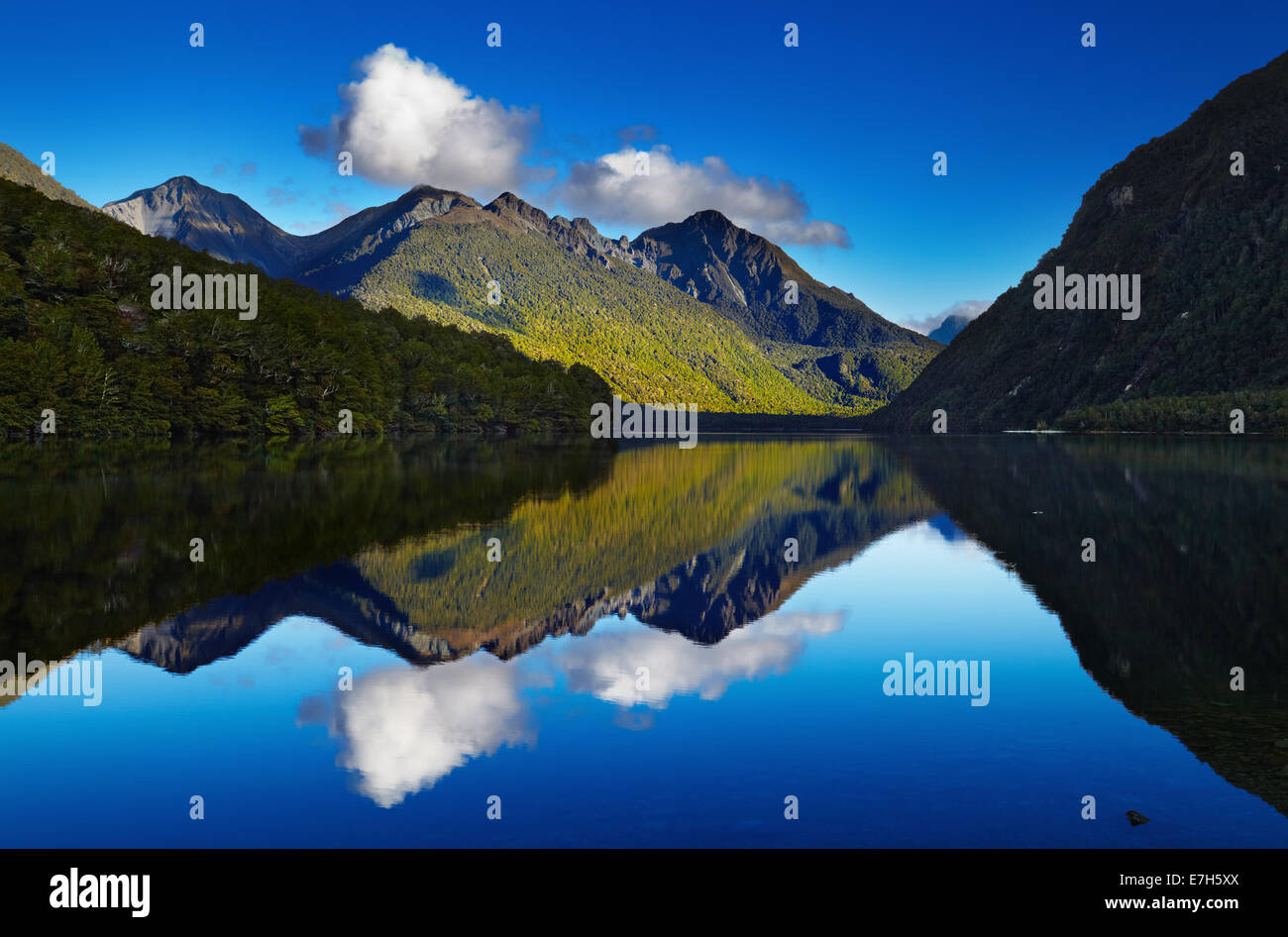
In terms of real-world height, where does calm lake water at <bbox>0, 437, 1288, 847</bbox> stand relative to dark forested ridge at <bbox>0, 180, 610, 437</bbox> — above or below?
below

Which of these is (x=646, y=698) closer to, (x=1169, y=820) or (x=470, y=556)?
(x=1169, y=820)

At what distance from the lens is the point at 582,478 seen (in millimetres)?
56188

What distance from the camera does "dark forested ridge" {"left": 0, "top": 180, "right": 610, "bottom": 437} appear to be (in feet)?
300

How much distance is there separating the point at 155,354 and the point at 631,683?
351 ft

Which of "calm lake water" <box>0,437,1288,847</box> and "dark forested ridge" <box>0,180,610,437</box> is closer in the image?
"calm lake water" <box>0,437,1288,847</box>

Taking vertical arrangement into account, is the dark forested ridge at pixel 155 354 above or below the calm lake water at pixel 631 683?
above

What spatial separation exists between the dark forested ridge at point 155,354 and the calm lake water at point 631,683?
71.4 metres

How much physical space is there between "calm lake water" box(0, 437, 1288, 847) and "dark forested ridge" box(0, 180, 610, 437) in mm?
71439

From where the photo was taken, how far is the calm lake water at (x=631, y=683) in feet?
29.0

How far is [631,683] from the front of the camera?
44.7 feet

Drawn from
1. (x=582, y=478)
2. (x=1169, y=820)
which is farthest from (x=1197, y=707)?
(x=582, y=478)

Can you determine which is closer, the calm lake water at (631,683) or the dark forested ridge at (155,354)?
the calm lake water at (631,683)

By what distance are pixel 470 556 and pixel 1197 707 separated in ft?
55.9
